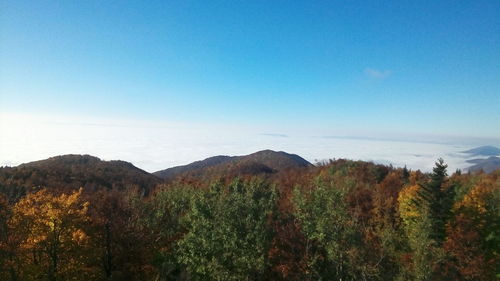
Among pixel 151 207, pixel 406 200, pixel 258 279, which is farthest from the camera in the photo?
pixel 406 200

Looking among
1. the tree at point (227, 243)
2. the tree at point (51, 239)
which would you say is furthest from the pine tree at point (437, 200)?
the tree at point (51, 239)

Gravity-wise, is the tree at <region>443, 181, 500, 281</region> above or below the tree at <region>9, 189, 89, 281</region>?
below

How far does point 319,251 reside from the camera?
120 feet

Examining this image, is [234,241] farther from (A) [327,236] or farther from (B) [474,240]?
(B) [474,240]

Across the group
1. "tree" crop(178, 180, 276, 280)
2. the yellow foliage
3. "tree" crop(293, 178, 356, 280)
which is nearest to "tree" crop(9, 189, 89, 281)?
"tree" crop(178, 180, 276, 280)

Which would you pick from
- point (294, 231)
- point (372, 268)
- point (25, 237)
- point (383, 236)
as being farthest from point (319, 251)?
point (25, 237)

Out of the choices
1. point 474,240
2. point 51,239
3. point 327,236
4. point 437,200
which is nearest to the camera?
point 51,239

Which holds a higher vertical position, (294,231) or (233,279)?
(294,231)

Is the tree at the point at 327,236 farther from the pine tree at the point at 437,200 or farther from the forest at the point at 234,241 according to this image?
the pine tree at the point at 437,200

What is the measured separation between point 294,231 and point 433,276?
628 inches

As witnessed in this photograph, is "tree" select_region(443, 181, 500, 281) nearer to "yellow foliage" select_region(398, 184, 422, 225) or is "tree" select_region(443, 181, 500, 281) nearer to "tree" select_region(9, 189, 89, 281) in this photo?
"yellow foliage" select_region(398, 184, 422, 225)

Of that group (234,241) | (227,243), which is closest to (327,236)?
(234,241)

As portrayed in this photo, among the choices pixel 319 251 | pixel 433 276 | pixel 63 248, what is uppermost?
pixel 63 248

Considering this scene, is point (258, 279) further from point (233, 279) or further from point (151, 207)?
point (151, 207)
